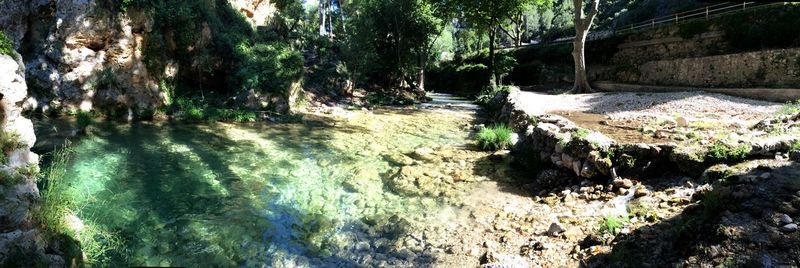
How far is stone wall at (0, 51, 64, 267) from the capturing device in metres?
4.16

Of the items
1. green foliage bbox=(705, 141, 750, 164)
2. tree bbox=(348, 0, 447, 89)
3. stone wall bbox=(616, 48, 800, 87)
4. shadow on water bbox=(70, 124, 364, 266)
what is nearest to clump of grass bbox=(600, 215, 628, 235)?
green foliage bbox=(705, 141, 750, 164)

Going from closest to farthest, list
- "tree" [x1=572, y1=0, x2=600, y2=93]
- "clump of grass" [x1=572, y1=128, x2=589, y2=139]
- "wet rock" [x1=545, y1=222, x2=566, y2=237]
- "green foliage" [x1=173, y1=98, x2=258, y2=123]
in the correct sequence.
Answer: "wet rock" [x1=545, y1=222, x2=566, y2=237] → "clump of grass" [x1=572, y1=128, x2=589, y2=139] → "green foliage" [x1=173, y1=98, x2=258, y2=123] → "tree" [x1=572, y1=0, x2=600, y2=93]

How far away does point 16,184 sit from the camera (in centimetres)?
479

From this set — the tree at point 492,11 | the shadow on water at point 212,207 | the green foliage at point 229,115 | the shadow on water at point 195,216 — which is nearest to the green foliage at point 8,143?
the shadow on water at point 212,207

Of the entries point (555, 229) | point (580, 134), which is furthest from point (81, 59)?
point (555, 229)

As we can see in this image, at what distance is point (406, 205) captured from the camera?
29.3ft

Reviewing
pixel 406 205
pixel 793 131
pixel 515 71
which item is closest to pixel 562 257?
pixel 406 205

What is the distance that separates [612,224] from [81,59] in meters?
20.9

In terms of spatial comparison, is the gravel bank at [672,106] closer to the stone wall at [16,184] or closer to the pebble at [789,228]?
the pebble at [789,228]

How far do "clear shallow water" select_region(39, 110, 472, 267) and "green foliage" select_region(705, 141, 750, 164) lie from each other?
15.7 ft

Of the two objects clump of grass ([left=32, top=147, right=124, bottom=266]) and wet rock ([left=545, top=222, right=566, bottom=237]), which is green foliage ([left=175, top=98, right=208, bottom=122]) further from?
wet rock ([left=545, top=222, right=566, bottom=237])

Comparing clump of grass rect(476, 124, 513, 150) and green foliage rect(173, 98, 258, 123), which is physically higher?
green foliage rect(173, 98, 258, 123)

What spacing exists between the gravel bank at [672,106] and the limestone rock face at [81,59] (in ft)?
57.7

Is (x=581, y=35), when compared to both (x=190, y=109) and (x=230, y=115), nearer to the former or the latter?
(x=230, y=115)
